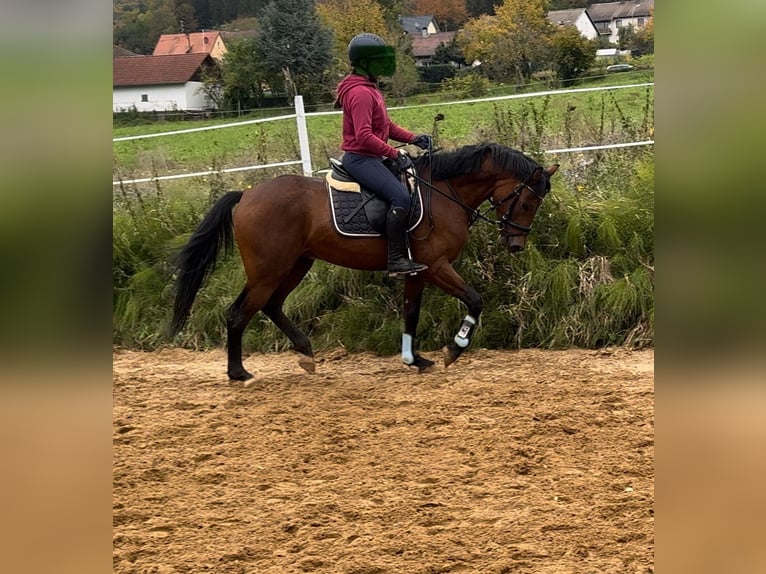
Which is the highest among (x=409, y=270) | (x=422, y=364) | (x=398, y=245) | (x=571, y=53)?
(x=571, y=53)

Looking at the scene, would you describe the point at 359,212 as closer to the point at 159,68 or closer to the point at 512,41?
the point at 512,41

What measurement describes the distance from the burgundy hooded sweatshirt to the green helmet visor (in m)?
0.11

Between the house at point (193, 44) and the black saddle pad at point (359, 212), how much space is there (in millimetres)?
13238

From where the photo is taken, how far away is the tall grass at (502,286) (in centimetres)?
673

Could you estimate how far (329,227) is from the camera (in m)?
5.66

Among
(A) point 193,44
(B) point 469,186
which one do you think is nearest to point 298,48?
(A) point 193,44

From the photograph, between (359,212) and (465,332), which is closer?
(359,212)

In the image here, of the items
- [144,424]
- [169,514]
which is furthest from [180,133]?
[169,514]

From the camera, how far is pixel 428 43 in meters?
15.8

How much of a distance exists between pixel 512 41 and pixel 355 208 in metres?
11.4

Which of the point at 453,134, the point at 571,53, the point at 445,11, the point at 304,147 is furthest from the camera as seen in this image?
the point at 445,11

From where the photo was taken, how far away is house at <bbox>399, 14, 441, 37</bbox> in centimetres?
1579
